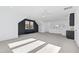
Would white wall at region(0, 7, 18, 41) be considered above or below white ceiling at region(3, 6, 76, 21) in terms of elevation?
below

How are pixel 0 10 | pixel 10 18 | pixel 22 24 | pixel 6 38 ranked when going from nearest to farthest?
pixel 0 10 → pixel 6 38 → pixel 10 18 → pixel 22 24

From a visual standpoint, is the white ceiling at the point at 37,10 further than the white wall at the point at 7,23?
Yes

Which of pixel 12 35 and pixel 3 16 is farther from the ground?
pixel 3 16

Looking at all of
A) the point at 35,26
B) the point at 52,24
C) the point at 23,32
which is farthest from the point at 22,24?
the point at 52,24

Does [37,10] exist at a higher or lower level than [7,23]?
higher

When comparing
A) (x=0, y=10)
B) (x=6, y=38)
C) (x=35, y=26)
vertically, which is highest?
(x=0, y=10)

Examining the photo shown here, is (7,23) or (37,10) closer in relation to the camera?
(7,23)

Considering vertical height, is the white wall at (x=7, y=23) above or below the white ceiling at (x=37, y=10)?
below

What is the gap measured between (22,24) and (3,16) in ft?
13.8

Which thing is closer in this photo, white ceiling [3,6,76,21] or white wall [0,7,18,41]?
white wall [0,7,18,41]
